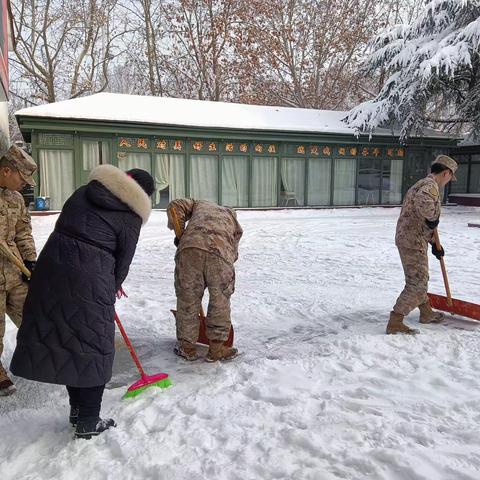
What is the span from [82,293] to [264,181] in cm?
1524

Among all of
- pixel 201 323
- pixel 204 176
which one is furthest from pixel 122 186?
pixel 204 176

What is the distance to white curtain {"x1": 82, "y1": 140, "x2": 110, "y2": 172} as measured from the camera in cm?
1502

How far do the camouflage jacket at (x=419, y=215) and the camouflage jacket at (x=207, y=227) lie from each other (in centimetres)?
152

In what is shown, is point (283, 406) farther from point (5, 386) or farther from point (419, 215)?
point (419, 215)

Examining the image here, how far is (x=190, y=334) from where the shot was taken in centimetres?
395

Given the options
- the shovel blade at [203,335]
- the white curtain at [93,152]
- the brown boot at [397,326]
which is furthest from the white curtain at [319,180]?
the shovel blade at [203,335]

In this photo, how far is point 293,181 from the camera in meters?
17.9

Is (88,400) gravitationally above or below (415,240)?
below

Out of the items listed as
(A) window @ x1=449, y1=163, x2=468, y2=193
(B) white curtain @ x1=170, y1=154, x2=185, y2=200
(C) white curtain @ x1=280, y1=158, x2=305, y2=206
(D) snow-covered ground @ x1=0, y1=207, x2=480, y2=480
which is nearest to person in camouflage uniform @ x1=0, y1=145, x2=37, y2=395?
(D) snow-covered ground @ x1=0, y1=207, x2=480, y2=480

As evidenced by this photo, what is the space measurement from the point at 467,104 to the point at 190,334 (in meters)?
16.5

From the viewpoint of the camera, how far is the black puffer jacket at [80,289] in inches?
100

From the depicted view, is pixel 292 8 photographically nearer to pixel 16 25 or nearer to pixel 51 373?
pixel 16 25

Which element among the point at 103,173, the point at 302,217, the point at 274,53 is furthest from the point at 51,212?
the point at 274,53

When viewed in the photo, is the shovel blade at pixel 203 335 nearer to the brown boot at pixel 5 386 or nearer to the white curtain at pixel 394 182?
the brown boot at pixel 5 386
